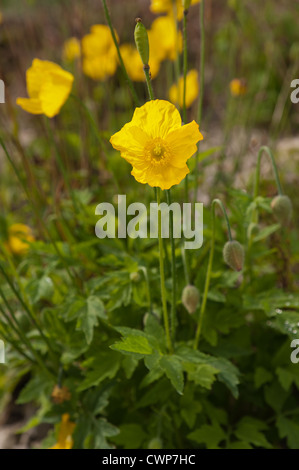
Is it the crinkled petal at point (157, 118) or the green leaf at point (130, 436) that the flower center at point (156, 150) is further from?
the green leaf at point (130, 436)

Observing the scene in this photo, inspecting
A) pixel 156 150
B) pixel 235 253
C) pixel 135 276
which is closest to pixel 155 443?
pixel 135 276

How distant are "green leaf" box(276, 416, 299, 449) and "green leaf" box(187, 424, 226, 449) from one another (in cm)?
19

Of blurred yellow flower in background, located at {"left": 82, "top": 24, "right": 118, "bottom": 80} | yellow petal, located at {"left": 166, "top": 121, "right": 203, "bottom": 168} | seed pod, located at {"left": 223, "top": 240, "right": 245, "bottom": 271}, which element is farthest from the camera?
blurred yellow flower in background, located at {"left": 82, "top": 24, "right": 118, "bottom": 80}

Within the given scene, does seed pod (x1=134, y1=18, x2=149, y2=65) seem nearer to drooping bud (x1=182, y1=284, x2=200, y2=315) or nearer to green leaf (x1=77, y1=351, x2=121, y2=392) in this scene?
drooping bud (x1=182, y1=284, x2=200, y2=315)

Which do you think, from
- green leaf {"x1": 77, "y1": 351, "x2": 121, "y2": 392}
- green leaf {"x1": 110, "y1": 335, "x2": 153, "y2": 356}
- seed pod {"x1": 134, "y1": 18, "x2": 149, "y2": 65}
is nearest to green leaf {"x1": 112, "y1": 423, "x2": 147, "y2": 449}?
green leaf {"x1": 77, "y1": 351, "x2": 121, "y2": 392}

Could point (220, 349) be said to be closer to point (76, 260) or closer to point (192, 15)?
point (76, 260)

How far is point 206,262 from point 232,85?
1.15 m

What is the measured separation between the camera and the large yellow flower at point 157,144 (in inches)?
42.8

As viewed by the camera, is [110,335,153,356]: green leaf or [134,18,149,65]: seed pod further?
[110,335,153,356]: green leaf

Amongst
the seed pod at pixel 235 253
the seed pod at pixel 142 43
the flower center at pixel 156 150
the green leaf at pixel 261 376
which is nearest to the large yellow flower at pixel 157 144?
the flower center at pixel 156 150

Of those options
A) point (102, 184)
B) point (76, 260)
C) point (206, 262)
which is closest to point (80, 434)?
point (76, 260)

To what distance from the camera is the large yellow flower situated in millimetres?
1087

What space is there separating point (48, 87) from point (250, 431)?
1285 millimetres

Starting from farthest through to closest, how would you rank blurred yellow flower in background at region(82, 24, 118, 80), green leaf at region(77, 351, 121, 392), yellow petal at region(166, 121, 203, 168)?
1. blurred yellow flower in background at region(82, 24, 118, 80)
2. green leaf at region(77, 351, 121, 392)
3. yellow petal at region(166, 121, 203, 168)
